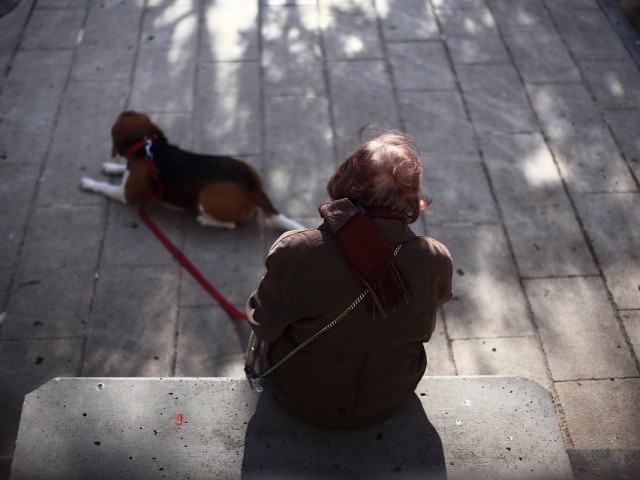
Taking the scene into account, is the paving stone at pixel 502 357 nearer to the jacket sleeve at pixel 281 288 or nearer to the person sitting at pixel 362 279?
the person sitting at pixel 362 279

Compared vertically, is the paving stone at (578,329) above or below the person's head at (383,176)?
below

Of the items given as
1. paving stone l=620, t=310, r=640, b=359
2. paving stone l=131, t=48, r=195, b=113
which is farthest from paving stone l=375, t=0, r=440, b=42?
paving stone l=620, t=310, r=640, b=359

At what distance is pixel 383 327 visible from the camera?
256 centimetres

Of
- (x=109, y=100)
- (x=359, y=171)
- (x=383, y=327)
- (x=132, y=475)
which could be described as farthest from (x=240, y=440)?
(x=109, y=100)

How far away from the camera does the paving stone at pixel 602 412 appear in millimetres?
3807

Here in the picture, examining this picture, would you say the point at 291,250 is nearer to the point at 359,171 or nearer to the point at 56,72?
Answer: the point at 359,171

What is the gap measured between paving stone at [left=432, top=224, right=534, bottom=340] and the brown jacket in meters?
1.53

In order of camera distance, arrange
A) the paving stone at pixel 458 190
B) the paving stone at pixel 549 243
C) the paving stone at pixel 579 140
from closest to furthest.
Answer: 1. the paving stone at pixel 549 243
2. the paving stone at pixel 458 190
3. the paving stone at pixel 579 140

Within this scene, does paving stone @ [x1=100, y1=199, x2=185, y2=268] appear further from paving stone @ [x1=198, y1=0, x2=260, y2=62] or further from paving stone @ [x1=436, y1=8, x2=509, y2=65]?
paving stone @ [x1=436, y1=8, x2=509, y2=65]

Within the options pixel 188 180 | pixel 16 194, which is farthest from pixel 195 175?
pixel 16 194

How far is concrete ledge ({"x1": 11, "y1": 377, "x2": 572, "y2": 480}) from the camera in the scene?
289cm

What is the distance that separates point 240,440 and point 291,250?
39.0 inches

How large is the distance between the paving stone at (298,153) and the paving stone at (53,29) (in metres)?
2.04

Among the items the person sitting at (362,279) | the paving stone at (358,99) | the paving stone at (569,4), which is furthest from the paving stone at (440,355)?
the paving stone at (569,4)
